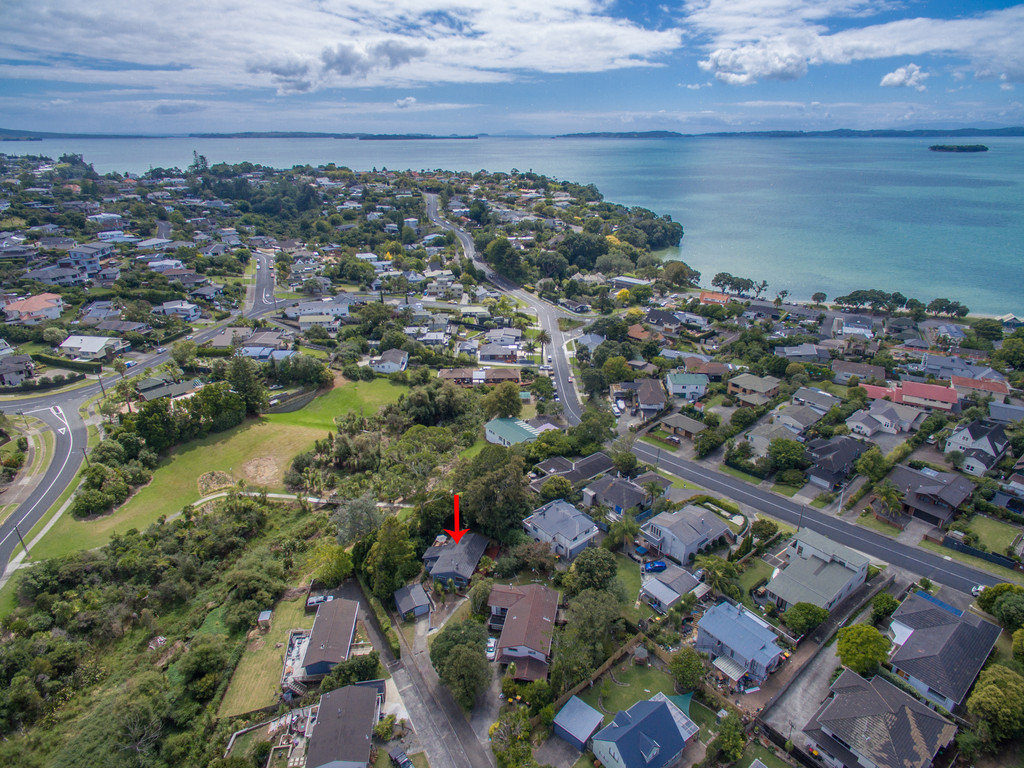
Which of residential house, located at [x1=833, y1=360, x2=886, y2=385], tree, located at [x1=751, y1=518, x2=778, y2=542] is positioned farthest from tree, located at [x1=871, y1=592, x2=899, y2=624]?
residential house, located at [x1=833, y1=360, x2=886, y2=385]

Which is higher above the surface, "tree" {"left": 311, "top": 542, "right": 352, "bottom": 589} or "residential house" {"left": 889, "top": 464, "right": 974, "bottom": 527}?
"residential house" {"left": 889, "top": 464, "right": 974, "bottom": 527}

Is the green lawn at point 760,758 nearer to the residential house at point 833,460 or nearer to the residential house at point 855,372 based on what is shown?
the residential house at point 833,460

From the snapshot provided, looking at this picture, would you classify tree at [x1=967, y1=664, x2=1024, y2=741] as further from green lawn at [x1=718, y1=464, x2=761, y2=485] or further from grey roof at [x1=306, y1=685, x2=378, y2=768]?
grey roof at [x1=306, y1=685, x2=378, y2=768]

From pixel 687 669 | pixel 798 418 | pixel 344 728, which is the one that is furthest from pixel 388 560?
pixel 798 418

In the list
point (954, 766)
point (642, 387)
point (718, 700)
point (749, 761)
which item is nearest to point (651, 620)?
point (718, 700)

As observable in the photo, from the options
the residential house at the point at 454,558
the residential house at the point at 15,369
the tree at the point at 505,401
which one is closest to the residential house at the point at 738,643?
the residential house at the point at 454,558

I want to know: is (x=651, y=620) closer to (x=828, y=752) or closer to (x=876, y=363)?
(x=828, y=752)
